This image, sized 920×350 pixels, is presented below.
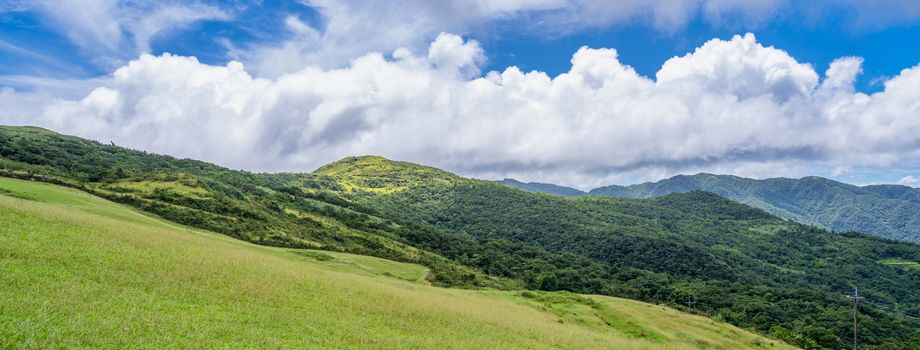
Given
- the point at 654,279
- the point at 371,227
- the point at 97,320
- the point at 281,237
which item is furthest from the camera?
the point at 654,279

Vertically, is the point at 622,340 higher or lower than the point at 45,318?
lower

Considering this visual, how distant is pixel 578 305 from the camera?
59000 mm

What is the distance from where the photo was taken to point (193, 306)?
22.3 metres

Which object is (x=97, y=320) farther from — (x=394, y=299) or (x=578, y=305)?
(x=578, y=305)

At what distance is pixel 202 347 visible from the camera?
17.1m

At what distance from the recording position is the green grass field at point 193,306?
16.9m

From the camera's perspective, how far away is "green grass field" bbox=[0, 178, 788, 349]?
16.9m

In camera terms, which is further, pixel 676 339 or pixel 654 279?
pixel 654 279

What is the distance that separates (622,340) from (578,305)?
1538cm

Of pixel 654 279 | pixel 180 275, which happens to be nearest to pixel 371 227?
pixel 654 279

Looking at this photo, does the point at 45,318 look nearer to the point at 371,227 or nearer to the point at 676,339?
the point at 676,339

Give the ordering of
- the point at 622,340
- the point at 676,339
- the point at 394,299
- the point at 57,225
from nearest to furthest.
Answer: the point at 57,225 → the point at 394,299 → the point at 622,340 → the point at 676,339

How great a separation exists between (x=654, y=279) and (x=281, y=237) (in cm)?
15261

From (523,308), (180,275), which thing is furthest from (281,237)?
(180,275)
